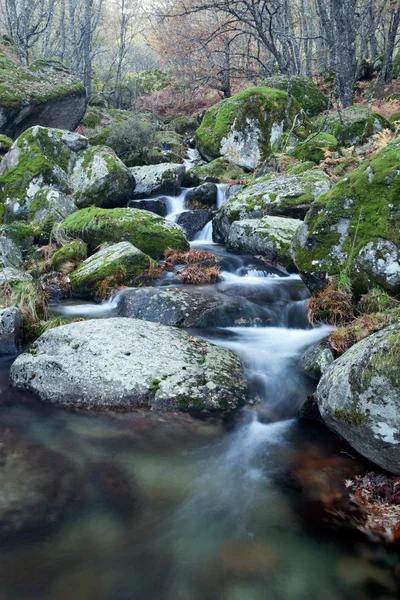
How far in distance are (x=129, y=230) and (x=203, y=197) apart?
3.92m

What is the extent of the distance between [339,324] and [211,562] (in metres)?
3.64

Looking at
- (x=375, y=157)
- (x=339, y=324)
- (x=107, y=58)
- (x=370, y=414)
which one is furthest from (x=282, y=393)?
(x=107, y=58)

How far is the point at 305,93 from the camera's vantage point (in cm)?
1655

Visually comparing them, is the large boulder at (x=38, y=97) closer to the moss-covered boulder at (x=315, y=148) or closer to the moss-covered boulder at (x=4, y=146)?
the moss-covered boulder at (x=4, y=146)

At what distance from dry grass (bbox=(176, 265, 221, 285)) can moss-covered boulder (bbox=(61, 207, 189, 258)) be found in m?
1.32

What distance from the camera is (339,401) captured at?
3373mm

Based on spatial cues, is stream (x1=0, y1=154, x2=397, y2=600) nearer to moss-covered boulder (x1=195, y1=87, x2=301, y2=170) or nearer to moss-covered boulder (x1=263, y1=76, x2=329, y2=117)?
moss-covered boulder (x1=195, y1=87, x2=301, y2=170)

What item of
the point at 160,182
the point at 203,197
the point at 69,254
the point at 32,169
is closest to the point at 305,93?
the point at 203,197

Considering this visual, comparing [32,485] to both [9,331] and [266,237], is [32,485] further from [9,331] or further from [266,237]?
[266,237]

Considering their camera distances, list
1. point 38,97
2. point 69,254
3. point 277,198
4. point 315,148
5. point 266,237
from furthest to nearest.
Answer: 1. point 38,97
2. point 315,148
3. point 277,198
4. point 69,254
5. point 266,237

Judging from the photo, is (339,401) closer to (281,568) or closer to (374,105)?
(281,568)

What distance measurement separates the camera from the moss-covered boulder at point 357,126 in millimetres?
11781

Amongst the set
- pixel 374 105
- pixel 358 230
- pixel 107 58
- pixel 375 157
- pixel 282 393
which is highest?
pixel 107 58

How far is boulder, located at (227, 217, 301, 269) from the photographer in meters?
8.48
